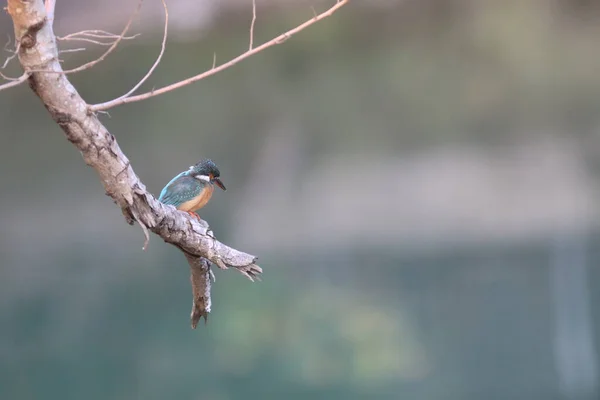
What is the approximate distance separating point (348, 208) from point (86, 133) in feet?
8.39

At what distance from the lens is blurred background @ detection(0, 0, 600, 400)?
349 cm

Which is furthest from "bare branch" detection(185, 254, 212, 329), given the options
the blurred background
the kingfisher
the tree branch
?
the blurred background

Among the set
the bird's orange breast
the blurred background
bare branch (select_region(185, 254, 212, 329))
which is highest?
the blurred background

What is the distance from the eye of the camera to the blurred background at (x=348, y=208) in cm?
349

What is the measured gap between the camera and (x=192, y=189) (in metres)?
1.65

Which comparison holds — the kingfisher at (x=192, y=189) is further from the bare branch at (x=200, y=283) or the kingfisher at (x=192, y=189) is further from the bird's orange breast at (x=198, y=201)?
the bare branch at (x=200, y=283)

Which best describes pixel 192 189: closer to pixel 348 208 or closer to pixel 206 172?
pixel 206 172

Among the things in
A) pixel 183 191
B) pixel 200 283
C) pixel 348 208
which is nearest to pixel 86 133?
pixel 200 283

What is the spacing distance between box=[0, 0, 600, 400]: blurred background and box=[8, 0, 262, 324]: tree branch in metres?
2.16

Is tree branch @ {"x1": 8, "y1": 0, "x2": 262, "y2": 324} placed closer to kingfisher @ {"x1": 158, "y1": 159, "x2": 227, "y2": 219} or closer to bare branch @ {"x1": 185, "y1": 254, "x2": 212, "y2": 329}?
bare branch @ {"x1": 185, "y1": 254, "x2": 212, "y2": 329}

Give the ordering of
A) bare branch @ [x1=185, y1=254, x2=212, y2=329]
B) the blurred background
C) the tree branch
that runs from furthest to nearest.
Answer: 1. the blurred background
2. bare branch @ [x1=185, y1=254, x2=212, y2=329]
3. the tree branch

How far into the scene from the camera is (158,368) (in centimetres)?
366

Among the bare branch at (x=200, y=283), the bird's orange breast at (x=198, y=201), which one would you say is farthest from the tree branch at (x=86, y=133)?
the bird's orange breast at (x=198, y=201)

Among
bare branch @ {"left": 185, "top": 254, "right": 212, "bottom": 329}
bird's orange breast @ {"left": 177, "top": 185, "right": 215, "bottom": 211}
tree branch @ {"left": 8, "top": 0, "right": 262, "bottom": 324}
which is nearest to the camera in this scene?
tree branch @ {"left": 8, "top": 0, "right": 262, "bottom": 324}
